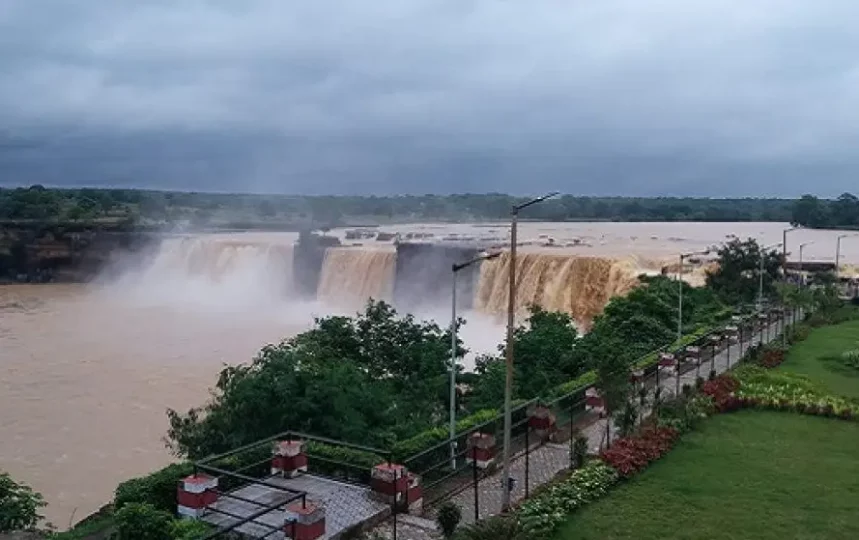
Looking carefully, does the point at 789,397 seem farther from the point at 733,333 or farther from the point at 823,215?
the point at 823,215

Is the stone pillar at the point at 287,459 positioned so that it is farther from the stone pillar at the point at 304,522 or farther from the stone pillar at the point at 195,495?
the stone pillar at the point at 304,522

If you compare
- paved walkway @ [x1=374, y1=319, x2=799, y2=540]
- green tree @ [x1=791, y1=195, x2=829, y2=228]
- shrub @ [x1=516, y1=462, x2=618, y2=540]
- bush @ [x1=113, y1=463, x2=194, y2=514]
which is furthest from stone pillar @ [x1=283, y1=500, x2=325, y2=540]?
green tree @ [x1=791, y1=195, x2=829, y2=228]

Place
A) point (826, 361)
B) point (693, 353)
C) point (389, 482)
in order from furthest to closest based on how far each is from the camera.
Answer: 1. point (826, 361)
2. point (693, 353)
3. point (389, 482)

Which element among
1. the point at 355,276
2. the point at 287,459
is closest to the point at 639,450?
the point at 287,459

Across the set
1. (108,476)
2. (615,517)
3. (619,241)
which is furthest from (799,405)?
(619,241)

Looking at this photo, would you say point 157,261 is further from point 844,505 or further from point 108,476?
point 844,505

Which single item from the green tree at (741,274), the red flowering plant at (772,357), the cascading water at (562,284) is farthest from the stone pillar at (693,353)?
the green tree at (741,274)
